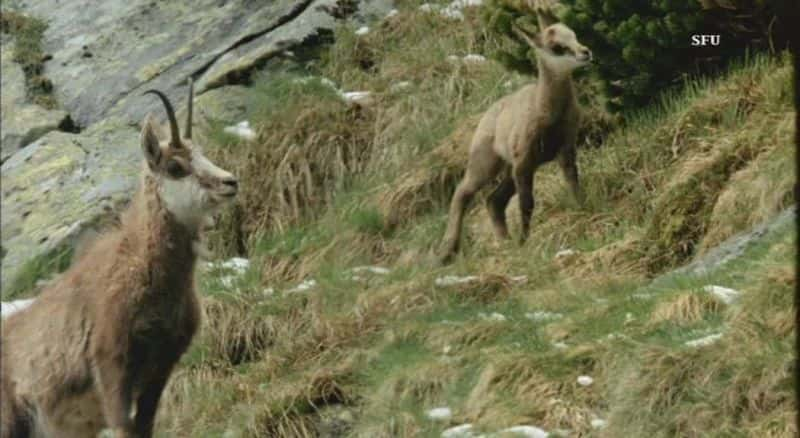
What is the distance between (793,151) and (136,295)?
405cm

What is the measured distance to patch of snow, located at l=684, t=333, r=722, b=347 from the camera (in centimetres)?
939

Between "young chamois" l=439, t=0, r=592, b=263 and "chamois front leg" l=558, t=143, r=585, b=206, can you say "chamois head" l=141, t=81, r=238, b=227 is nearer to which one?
"young chamois" l=439, t=0, r=592, b=263

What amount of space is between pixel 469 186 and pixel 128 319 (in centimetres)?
436

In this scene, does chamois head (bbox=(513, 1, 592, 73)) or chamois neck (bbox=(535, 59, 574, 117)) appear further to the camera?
chamois neck (bbox=(535, 59, 574, 117))

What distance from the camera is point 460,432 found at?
9930mm

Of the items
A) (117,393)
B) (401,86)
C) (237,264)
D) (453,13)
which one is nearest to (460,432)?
(117,393)

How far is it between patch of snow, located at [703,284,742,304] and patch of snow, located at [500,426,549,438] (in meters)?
1.20

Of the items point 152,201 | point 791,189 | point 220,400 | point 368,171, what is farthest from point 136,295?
point 368,171

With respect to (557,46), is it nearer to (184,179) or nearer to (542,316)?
(542,316)

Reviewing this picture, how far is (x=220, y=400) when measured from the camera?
38.2 ft

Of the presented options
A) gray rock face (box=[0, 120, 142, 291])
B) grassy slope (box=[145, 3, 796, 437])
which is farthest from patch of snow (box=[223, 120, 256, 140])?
gray rock face (box=[0, 120, 142, 291])

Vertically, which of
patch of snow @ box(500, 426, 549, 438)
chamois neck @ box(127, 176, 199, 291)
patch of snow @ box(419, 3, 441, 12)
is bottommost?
patch of snow @ box(419, 3, 441, 12)

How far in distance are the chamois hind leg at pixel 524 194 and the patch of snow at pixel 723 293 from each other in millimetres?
2709

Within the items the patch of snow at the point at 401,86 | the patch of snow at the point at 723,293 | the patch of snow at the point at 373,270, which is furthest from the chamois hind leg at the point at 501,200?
the patch of snow at the point at 723,293
